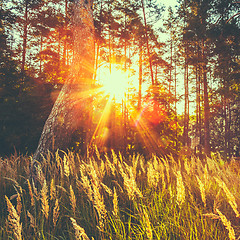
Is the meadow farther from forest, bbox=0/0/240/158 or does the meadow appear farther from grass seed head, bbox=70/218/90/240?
forest, bbox=0/0/240/158

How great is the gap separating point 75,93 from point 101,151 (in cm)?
337

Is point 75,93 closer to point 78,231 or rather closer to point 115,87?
point 78,231

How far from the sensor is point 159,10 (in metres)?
13.5

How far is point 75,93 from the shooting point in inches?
181

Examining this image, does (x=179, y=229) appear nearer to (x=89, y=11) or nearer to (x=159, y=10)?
(x=89, y=11)

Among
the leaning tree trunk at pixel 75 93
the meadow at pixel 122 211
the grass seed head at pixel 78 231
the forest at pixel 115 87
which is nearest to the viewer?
the grass seed head at pixel 78 231

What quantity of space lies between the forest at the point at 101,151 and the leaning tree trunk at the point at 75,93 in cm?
3

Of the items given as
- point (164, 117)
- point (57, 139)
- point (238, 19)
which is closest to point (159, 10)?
point (238, 19)

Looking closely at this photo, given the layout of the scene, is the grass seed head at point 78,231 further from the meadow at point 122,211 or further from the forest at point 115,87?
the forest at point 115,87

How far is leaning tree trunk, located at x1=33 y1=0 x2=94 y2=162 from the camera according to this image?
4.23 meters

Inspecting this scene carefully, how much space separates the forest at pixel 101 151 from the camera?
1497 millimetres

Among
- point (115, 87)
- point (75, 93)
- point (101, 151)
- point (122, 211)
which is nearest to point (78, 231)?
point (122, 211)

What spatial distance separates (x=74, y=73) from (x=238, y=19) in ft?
31.6

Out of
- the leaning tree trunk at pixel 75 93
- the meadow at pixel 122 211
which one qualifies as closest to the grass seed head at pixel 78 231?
the meadow at pixel 122 211
